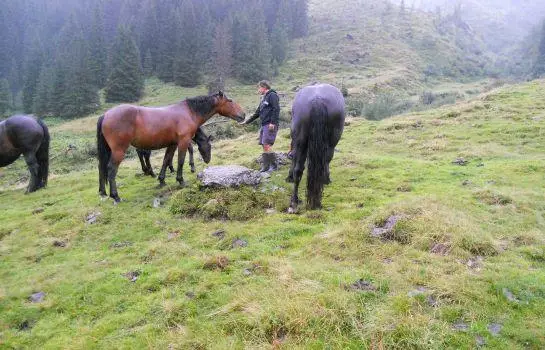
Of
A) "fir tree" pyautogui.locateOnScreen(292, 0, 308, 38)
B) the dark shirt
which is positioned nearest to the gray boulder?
the dark shirt

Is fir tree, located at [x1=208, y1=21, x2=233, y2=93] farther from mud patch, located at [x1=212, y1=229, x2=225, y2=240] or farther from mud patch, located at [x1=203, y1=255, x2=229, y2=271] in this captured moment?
mud patch, located at [x1=203, y1=255, x2=229, y2=271]

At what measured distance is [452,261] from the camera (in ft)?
17.5

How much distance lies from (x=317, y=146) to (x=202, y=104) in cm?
447

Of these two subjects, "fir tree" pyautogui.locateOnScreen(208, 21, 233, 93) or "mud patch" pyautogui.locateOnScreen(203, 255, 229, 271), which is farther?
"fir tree" pyautogui.locateOnScreen(208, 21, 233, 93)

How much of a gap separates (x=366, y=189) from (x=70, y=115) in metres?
52.3

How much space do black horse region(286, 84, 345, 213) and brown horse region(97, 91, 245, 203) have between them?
350 centimetres

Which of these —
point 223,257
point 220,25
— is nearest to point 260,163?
point 223,257

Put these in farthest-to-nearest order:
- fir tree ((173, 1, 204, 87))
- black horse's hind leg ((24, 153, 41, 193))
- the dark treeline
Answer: fir tree ((173, 1, 204, 87)) < the dark treeline < black horse's hind leg ((24, 153, 41, 193))

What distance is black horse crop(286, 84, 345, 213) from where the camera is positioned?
24.2 ft

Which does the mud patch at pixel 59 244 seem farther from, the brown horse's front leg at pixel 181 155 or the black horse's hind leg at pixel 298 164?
the black horse's hind leg at pixel 298 164

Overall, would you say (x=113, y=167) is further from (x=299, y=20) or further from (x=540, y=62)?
(x=299, y=20)

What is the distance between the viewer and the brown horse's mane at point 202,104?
10.5m

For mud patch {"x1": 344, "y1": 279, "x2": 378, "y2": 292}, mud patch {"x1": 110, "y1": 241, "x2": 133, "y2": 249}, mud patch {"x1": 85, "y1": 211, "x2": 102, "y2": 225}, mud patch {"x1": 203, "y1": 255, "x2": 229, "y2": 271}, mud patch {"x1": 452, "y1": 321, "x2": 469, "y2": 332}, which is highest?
mud patch {"x1": 452, "y1": 321, "x2": 469, "y2": 332}

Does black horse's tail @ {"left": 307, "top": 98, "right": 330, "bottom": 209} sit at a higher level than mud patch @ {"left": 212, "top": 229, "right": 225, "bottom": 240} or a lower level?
higher
